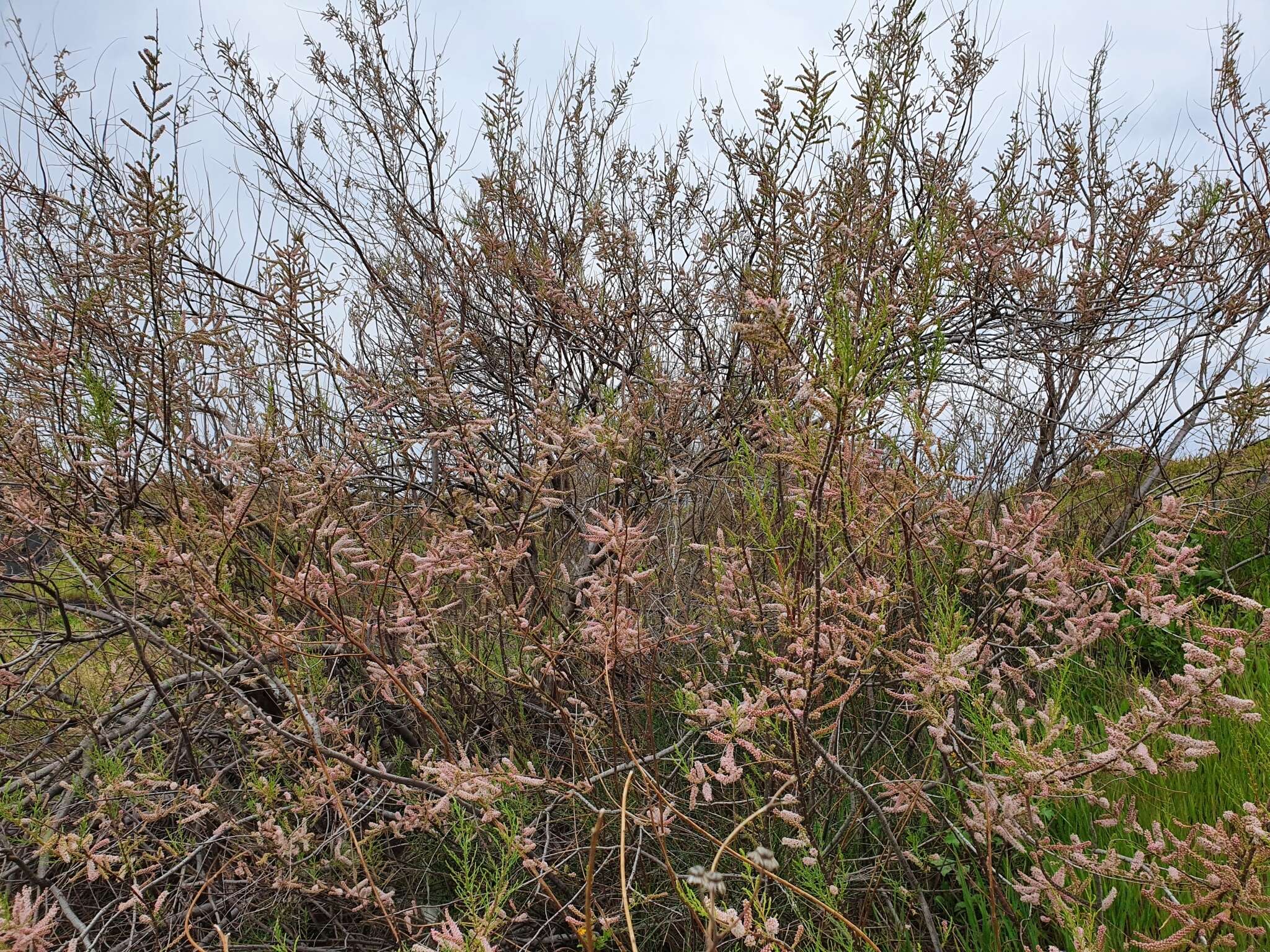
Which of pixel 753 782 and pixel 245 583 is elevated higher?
pixel 245 583

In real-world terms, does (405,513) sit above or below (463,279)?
below

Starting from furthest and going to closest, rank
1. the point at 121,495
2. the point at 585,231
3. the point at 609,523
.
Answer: the point at 585,231, the point at 121,495, the point at 609,523

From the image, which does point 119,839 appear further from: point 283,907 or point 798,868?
point 798,868

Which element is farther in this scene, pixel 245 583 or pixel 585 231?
pixel 585 231

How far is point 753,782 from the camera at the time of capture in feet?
7.77

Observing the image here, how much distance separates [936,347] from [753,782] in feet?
4.75

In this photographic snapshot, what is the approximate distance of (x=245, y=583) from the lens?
11.2ft

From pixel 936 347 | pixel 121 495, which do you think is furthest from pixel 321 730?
pixel 936 347

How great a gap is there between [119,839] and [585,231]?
3.38 meters

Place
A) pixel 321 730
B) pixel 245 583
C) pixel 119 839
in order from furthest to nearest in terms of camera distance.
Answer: pixel 245 583 → pixel 321 730 → pixel 119 839

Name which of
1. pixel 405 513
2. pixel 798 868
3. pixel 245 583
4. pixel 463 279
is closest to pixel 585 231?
pixel 463 279

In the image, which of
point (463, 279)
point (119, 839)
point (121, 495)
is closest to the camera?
point (119, 839)

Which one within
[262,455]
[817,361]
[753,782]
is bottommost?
[753,782]

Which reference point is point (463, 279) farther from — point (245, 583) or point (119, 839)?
point (119, 839)
